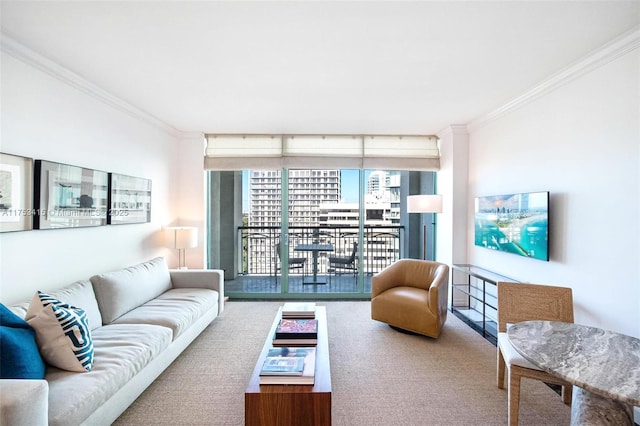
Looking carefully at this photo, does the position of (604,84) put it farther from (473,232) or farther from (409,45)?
(473,232)

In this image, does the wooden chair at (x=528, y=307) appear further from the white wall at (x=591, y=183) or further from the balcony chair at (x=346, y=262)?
the balcony chair at (x=346, y=262)

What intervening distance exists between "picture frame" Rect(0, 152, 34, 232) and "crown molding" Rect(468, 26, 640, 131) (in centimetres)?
413

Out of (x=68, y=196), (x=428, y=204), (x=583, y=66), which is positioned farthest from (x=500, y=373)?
(x=68, y=196)

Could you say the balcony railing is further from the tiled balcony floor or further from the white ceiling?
the white ceiling

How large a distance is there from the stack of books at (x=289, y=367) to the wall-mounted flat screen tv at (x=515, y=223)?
219 cm

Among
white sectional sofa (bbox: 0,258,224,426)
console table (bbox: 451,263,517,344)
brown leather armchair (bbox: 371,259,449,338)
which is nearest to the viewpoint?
white sectional sofa (bbox: 0,258,224,426)

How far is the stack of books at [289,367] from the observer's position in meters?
1.55

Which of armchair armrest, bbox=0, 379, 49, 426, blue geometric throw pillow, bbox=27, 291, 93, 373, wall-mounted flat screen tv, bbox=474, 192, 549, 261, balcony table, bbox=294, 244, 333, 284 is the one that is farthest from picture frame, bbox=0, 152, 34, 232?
wall-mounted flat screen tv, bbox=474, 192, 549, 261

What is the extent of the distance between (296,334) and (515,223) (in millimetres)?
2363

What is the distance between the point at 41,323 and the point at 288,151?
3.16m

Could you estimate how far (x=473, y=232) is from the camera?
3721mm

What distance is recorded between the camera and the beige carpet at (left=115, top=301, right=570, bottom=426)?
6.02ft

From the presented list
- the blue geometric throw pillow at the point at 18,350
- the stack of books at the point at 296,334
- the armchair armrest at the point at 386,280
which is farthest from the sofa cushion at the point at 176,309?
the armchair armrest at the point at 386,280

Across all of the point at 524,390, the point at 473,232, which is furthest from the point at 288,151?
the point at 524,390
